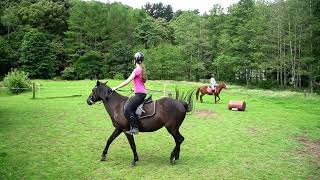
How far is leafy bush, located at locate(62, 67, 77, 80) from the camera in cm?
5810

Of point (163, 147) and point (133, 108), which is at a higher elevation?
point (133, 108)

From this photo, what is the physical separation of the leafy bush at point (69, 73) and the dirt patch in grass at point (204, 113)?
135ft

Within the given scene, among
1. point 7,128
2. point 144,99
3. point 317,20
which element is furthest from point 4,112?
point 317,20

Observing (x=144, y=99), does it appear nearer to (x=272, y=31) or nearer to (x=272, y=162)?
(x=272, y=162)

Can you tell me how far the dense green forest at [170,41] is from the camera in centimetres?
4091

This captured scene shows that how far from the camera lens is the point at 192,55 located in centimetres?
5759

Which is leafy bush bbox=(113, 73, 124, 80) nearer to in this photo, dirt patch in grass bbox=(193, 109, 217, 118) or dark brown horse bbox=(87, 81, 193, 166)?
dirt patch in grass bbox=(193, 109, 217, 118)

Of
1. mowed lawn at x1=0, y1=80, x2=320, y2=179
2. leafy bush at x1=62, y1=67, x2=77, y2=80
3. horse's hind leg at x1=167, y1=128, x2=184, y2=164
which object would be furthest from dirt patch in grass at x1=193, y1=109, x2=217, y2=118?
leafy bush at x1=62, y1=67, x2=77, y2=80

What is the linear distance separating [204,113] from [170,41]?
5423 centimetres

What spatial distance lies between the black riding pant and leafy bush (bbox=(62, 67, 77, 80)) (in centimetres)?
5082

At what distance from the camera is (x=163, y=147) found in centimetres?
1195

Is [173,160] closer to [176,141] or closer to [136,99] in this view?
[176,141]

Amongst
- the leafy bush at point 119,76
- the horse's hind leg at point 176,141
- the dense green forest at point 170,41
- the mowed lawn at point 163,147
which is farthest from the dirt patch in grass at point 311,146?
the leafy bush at point 119,76

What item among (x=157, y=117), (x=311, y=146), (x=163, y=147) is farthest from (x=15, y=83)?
(x=311, y=146)
